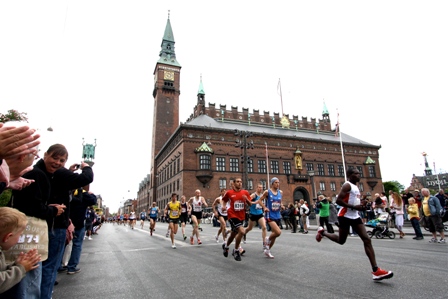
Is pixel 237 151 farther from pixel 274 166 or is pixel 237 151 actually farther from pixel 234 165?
pixel 274 166

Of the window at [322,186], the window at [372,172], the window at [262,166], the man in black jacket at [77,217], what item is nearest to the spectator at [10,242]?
the man in black jacket at [77,217]

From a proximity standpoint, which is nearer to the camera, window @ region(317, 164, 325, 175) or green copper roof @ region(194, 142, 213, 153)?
green copper roof @ region(194, 142, 213, 153)

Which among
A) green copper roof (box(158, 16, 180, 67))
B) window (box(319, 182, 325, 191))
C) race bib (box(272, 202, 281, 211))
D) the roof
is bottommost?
race bib (box(272, 202, 281, 211))

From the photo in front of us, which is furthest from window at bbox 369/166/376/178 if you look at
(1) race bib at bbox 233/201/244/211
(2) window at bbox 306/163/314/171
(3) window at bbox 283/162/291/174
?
(1) race bib at bbox 233/201/244/211

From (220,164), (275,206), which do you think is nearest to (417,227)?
(275,206)

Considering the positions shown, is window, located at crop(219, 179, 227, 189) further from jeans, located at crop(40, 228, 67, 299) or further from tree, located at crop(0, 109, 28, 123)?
jeans, located at crop(40, 228, 67, 299)

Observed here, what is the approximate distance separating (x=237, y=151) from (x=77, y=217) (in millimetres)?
42855

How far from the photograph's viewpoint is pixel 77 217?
20.3 ft

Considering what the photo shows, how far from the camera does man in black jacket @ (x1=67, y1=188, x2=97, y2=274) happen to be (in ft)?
19.6

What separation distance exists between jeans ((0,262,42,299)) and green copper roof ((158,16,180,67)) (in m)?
68.9

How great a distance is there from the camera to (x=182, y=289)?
432 cm

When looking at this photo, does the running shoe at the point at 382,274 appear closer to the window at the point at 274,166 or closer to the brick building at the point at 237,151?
the brick building at the point at 237,151

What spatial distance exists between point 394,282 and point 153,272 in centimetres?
438

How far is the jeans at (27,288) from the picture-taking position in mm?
2436
